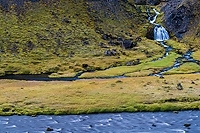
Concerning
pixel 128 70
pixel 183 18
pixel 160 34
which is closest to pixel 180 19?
pixel 183 18

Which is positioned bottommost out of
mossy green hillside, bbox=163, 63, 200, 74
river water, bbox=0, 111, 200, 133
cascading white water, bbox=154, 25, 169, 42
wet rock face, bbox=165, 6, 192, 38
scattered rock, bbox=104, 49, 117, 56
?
river water, bbox=0, 111, 200, 133

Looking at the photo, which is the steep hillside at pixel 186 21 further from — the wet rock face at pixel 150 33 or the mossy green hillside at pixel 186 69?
the mossy green hillside at pixel 186 69

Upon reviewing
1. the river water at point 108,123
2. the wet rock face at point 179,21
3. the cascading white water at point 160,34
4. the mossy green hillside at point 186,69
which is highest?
the wet rock face at point 179,21

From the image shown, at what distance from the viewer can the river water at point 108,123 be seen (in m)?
26.0

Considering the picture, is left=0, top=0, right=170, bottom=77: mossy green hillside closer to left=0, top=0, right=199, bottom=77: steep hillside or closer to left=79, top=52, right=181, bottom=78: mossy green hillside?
left=0, top=0, right=199, bottom=77: steep hillside

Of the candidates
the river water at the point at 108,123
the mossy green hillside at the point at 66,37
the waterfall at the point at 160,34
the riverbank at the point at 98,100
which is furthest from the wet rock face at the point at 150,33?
the river water at the point at 108,123

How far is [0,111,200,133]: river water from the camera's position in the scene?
2595cm

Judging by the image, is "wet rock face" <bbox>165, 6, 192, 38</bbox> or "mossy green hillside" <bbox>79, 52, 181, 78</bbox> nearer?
"mossy green hillside" <bbox>79, 52, 181, 78</bbox>

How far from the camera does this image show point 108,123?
28531mm

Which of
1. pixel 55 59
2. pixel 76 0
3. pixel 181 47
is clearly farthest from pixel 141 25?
pixel 55 59

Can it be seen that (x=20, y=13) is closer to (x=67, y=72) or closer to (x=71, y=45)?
(x=71, y=45)

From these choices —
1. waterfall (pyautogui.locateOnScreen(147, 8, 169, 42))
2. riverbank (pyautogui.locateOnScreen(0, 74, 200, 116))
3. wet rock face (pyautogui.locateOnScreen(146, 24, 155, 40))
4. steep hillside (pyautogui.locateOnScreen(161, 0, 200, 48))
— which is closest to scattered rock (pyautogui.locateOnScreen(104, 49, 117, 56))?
riverbank (pyautogui.locateOnScreen(0, 74, 200, 116))

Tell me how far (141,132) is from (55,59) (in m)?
72.8

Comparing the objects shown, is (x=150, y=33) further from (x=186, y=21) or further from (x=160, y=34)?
(x=186, y=21)
